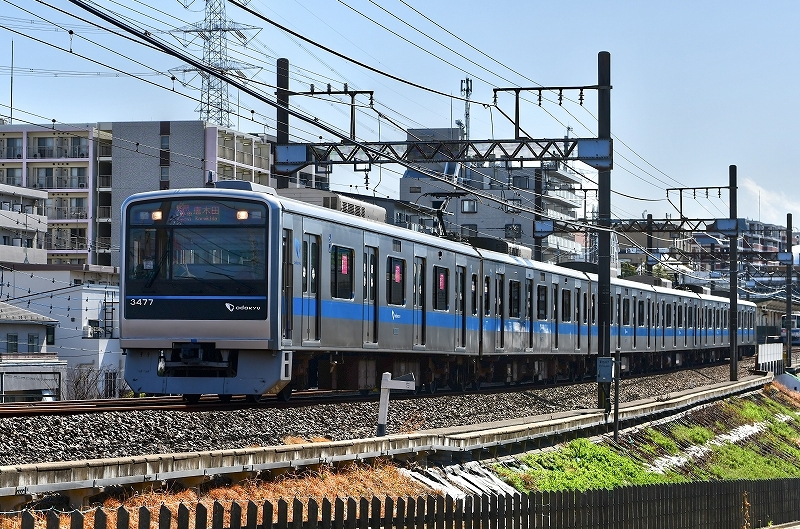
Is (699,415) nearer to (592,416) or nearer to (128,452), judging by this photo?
(592,416)

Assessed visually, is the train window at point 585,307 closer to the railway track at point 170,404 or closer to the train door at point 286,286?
the railway track at point 170,404

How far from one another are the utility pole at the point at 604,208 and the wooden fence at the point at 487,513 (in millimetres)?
5825

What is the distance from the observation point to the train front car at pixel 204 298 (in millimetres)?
16062

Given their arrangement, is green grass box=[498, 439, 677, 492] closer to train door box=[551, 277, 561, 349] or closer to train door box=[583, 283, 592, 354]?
train door box=[551, 277, 561, 349]

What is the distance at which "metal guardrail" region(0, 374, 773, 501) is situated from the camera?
29.9ft

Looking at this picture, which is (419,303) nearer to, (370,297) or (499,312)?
(370,297)

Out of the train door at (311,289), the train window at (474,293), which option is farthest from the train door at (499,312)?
the train door at (311,289)

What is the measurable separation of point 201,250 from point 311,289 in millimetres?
1668

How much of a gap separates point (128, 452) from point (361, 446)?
89.9 inches

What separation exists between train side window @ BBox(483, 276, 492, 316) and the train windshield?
9.81 m

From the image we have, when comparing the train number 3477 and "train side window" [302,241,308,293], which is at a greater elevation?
"train side window" [302,241,308,293]

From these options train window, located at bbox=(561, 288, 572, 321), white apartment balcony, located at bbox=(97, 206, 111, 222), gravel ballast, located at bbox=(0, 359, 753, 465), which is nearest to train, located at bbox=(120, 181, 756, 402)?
gravel ballast, located at bbox=(0, 359, 753, 465)

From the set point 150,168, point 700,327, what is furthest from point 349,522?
point 150,168

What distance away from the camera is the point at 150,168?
240ft
